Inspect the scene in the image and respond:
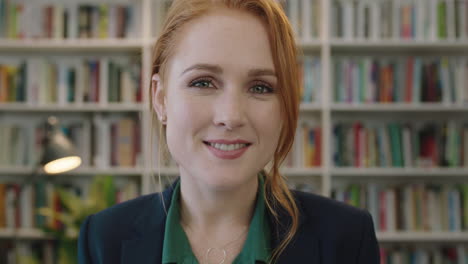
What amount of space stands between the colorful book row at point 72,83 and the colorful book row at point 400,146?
1377 millimetres

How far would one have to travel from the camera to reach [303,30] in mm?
2932

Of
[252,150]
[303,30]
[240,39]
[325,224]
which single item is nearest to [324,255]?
[325,224]

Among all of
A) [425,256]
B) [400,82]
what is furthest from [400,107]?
[425,256]

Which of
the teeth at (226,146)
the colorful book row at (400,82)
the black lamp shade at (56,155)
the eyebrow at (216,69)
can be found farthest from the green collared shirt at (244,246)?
the colorful book row at (400,82)

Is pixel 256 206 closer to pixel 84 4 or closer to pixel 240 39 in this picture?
pixel 240 39

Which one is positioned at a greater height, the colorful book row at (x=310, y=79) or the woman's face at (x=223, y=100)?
the colorful book row at (x=310, y=79)

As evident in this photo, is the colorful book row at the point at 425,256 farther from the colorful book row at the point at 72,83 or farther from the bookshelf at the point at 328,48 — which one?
the colorful book row at the point at 72,83

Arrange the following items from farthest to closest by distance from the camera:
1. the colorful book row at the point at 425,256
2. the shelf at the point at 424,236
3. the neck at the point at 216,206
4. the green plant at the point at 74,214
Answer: the colorful book row at the point at 425,256 → the shelf at the point at 424,236 → the green plant at the point at 74,214 → the neck at the point at 216,206

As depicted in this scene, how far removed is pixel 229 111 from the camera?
0.80m

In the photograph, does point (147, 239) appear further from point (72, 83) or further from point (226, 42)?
point (72, 83)

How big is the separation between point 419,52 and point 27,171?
2750mm

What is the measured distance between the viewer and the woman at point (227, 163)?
2.68ft

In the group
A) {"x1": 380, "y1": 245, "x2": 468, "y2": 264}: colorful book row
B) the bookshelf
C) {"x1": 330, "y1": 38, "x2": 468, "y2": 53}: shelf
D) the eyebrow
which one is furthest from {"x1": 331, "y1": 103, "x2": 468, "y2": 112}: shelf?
the eyebrow

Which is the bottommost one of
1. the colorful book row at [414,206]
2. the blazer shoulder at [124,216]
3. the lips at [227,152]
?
the colorful book row at [414,206]
